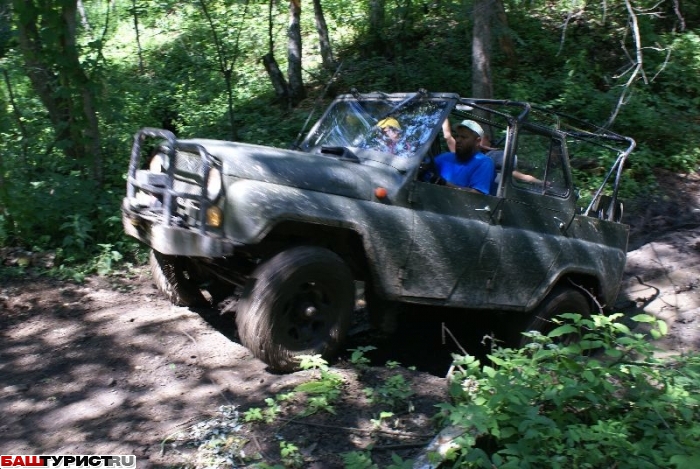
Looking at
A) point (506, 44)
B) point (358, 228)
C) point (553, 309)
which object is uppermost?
point (506, 44)

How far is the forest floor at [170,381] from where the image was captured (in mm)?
3441

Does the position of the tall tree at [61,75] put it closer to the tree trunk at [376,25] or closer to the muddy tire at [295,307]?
the muddy tire at [295,307]

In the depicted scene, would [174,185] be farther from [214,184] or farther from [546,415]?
[546,415]

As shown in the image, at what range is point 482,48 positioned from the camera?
340 inches

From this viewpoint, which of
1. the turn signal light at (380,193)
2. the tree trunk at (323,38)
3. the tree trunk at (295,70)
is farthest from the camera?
the tree trunk at (323,38)

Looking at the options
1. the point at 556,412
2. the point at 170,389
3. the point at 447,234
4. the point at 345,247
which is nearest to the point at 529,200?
the point at 447,234

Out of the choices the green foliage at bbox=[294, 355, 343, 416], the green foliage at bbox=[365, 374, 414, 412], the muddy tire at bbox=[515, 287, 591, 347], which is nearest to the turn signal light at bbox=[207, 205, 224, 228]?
the green foliage at bbox=[294, 355, 343, 416]

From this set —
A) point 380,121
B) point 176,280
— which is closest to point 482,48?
point 380,121

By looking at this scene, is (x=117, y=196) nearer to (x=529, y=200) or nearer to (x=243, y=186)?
(x=243, y=186)

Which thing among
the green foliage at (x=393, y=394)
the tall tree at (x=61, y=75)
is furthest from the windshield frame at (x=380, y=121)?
the tall tree at (x=61, y=75)

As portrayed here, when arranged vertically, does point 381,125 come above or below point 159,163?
above

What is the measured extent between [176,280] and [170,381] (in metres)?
1.25

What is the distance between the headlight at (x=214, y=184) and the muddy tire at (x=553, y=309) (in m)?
2.87

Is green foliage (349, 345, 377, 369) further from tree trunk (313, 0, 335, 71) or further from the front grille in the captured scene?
tree trunk (313, 0, 335, 71)
